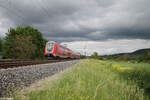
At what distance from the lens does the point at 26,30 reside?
37.9m

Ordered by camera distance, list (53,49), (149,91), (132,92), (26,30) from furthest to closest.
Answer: (26,30) → (53,49) → (149,91) → (132,92)

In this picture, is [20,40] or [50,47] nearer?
[50,47]

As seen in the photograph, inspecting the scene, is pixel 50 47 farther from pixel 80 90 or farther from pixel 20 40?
pixel 80 90

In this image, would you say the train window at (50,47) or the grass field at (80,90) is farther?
the train window at (50,47)

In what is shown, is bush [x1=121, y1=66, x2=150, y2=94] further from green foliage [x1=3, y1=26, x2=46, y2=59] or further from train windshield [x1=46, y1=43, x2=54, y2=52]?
green foliage [x1=3, y1=26, x2=46, y2=59]

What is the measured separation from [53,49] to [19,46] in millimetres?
10536

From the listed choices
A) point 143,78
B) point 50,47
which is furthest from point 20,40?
point 143,78

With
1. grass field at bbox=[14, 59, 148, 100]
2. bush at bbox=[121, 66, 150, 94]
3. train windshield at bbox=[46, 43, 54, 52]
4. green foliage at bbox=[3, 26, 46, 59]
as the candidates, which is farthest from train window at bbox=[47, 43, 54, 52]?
bush at bbox=[121, 66, 150, 94]

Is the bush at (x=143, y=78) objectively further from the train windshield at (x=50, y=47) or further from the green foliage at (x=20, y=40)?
the green foliage at (x=20, y=40)

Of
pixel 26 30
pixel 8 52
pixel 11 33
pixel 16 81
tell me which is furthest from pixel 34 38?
pixel 16 81

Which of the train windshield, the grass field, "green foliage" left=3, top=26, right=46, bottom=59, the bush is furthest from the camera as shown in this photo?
"green foliage" left=3, top=26, right=46, bottom=59

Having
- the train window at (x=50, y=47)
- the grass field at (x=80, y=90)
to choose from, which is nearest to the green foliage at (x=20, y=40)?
the train window at (x=50, y=47)

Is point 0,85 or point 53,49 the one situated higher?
point 53,49

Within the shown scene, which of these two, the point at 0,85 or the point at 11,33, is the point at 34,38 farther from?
the point at 0,85
